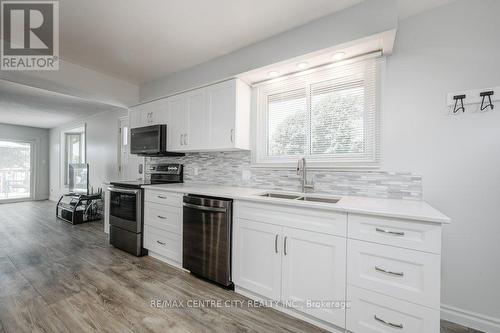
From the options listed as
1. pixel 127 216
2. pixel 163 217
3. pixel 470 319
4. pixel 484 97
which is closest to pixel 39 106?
pixel 127 216

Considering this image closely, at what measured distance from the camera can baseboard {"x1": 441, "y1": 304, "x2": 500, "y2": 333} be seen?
1.60 metres

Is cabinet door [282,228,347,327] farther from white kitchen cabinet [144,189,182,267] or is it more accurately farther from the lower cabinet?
white kitchen cabinet [144,189,182,267]

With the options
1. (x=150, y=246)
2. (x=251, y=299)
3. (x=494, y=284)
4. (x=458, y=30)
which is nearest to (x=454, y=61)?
(x=458, y=30)

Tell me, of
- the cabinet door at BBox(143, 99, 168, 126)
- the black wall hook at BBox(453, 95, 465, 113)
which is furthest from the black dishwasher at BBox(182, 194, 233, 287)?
the black wall hook at BBox(453, 95, 465, 113)

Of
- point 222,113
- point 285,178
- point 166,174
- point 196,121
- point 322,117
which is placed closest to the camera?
point 322,117

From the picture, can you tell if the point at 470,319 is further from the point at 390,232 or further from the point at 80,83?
the point at 80,83

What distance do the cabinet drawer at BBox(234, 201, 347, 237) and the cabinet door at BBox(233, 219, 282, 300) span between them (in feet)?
0.22

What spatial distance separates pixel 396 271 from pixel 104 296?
2.41 m

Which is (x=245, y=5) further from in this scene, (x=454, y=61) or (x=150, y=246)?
(x=150, y=246)

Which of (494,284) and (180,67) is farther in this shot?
(180,67)

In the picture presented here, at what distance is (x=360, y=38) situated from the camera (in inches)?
68.7

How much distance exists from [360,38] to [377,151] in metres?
0.97

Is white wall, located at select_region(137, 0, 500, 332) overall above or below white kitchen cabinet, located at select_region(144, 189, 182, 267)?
above

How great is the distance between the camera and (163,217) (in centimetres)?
266
